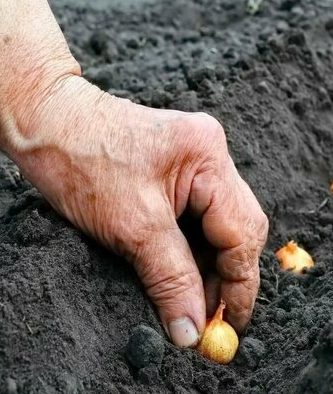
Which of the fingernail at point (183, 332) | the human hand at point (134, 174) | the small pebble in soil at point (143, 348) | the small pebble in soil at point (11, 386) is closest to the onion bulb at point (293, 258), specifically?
the human hand at point (134, 174)

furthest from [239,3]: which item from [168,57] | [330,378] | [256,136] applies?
[330,378]

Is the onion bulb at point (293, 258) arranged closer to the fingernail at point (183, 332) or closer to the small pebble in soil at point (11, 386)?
the fingernail at point (183, 332)

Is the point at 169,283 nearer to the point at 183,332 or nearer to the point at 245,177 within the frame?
the point at 183,332

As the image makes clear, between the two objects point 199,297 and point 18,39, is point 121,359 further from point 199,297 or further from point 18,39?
point 18,39

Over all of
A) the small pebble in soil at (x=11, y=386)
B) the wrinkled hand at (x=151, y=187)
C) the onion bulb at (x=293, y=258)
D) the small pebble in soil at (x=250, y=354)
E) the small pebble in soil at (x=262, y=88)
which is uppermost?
the wrinkled hand at (x=151, y=187)

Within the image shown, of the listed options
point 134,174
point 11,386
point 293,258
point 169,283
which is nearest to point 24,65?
point 134,174

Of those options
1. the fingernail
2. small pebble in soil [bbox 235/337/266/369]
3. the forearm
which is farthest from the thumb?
the forearm
